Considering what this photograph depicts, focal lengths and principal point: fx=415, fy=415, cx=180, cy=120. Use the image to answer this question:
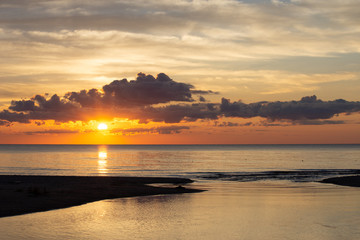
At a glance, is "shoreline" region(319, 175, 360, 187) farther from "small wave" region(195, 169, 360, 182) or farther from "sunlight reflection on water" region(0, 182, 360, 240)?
"sunlight reflection on water" region(0, 182, 360, 240)

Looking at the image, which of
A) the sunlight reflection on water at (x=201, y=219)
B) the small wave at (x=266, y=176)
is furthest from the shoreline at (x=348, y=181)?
the sunlight reflection on water at (x=201, y=219)

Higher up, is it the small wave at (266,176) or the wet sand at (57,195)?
the wet sand at (57,195)

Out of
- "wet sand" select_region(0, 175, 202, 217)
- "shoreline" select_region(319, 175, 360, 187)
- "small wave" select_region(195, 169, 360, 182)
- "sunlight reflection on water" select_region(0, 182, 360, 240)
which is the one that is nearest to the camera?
"sunlight reflection on water" select_region(0, 182, 360, 240)

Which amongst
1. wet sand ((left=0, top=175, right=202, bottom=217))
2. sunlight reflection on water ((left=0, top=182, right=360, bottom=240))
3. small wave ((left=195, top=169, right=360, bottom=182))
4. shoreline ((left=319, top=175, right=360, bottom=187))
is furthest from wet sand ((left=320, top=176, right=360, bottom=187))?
wet sand ((left=0, top=175, right=202, bottom=217))

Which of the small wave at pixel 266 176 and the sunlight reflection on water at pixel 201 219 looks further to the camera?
the small wave at pixel 266 176

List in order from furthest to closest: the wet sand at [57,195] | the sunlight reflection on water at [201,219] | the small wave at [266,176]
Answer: the small wave at [266,176] → the wet sand at [57,195] → the sunlight reflection on water at [201,219]

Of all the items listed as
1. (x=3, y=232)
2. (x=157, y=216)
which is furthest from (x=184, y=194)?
(x=3, y=232)

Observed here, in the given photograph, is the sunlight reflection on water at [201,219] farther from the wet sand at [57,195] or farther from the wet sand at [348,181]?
the wet sand at [348,181]

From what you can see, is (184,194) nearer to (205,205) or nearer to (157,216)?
(205,205)

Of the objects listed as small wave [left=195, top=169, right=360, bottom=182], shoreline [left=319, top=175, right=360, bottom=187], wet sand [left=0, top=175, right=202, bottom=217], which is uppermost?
wet sand [left=0, top=175, right=202, bottom=217]

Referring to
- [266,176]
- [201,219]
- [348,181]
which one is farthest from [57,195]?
[266,176]

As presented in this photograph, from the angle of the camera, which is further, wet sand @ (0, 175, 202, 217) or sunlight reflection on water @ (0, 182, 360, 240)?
wet sand @ (0, 175, 202, 217)

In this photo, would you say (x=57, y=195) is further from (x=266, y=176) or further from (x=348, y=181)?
(x=266, y=176)

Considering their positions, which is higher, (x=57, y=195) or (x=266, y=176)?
(x=57, y=195)
